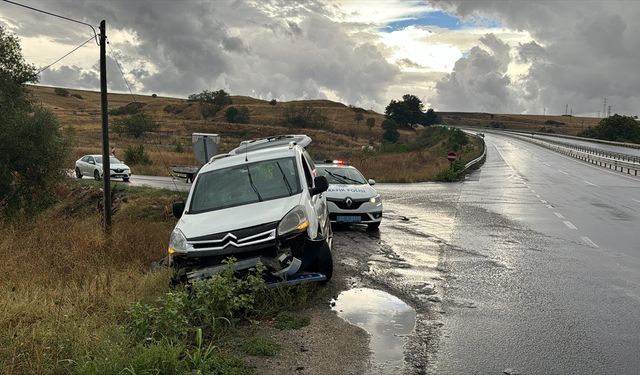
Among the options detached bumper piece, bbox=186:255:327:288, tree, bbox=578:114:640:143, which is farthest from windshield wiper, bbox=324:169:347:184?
tree, bbox=578:114:640:143

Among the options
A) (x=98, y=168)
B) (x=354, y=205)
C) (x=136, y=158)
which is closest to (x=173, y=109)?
Result: (x=136, y=158)

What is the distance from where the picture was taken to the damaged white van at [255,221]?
21.8ft

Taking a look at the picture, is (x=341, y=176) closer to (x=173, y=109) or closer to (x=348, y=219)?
(x=348, y=219)

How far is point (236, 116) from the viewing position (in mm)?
113500

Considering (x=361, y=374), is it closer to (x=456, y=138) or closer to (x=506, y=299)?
(x=506, y=299)

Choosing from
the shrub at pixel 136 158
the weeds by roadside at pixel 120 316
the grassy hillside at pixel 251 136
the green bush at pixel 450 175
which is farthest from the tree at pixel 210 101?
the weeds by roadside at pixel 120 316

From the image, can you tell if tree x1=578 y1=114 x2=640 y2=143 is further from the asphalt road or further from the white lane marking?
the white lane marking

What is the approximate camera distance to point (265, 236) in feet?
21.8

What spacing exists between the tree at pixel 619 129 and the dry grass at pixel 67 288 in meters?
93.6

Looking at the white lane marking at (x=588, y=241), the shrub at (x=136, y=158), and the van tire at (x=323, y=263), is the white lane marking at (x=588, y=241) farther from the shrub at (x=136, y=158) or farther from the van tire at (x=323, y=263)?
the shrub at (x=136, y=158)

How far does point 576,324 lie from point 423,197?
15.4 m

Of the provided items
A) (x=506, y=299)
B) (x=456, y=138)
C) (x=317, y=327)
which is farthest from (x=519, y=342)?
(x=456, y=138)

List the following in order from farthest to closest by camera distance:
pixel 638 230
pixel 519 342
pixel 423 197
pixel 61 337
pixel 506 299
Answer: pixel 423 197, pixel 638 230, pixel 506 299, pixel 519 342, pixel 61 337

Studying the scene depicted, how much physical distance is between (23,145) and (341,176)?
41.0 feet
